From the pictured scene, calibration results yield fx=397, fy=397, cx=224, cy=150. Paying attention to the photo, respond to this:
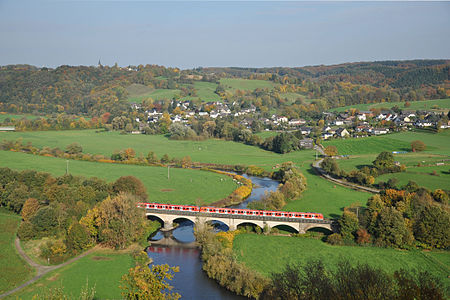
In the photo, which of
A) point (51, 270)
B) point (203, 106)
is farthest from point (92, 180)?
point (203, 106)

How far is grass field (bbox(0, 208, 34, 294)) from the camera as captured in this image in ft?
126

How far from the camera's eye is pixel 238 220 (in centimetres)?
5325

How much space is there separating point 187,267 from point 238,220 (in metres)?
11.6

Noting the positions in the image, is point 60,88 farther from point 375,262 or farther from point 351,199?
point 375,262

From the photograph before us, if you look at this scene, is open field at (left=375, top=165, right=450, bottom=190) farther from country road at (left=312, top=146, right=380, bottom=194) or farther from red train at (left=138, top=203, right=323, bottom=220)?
red train at (left=138, top=203, right=323, bottom=220)

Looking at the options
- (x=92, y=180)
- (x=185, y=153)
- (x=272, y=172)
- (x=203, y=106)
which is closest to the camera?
(x=92, y=180)

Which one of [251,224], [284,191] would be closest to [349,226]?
[251,224]

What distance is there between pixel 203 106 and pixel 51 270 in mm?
145247

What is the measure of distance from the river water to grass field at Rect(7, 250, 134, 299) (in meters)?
4.32

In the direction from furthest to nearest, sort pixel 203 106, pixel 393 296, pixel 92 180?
pixel 203 106
pixel 92 180
pixel 393 296

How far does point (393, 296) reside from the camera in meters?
22.5

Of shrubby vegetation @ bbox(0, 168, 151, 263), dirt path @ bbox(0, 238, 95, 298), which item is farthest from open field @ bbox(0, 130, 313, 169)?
dirt path @ bbox(0, 238, 95, 298)

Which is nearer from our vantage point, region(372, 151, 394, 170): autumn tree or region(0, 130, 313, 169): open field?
region(372, 151, 394, 170): autumn tree

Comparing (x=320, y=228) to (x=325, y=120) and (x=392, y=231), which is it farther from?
(x=325, y=120)
